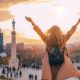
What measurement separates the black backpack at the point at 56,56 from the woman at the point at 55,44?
35 mm

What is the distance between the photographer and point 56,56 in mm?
4133

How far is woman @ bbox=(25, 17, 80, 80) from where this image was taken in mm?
4090

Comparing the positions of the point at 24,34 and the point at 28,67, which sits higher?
the point at 24,34

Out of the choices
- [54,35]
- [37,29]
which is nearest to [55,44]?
[54,35]

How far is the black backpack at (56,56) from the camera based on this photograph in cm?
413

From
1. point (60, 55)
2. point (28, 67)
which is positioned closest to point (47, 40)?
point (60, 55)

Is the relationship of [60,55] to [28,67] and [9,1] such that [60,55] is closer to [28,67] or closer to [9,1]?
Answer: [28,67]

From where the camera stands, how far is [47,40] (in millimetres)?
4133

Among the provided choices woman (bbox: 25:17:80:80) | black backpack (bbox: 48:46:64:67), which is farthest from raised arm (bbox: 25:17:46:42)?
black backpack (bbox: 48:46:64:67)

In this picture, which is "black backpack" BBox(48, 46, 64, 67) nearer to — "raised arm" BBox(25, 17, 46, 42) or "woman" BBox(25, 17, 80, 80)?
"woman" BBox(25, 17, 80, 80)

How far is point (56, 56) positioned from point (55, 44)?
0.14m

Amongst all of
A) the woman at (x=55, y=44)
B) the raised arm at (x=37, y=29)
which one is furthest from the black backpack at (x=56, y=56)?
the raised arm at (x=37, y=29)

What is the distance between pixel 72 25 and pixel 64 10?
0.78ft

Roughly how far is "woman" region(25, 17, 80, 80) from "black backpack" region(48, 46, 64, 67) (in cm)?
4
